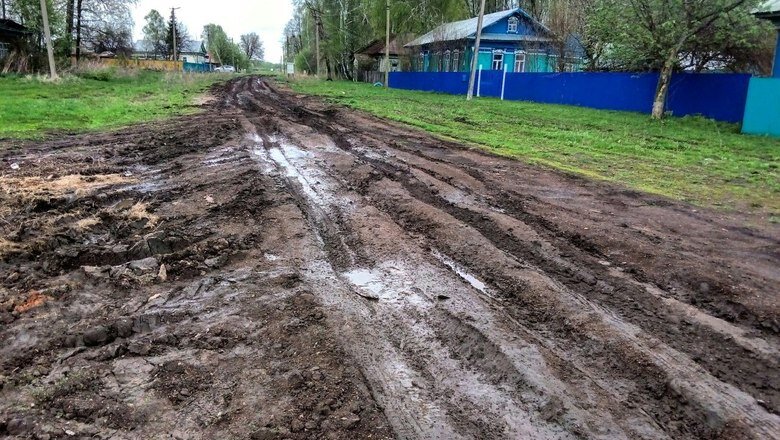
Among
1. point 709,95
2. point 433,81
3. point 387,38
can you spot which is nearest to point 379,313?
point 709,95

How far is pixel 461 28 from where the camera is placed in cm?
4244

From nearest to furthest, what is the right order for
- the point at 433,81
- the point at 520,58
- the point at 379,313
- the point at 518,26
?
the point at 379,313, the point at 433,81, the point at 518,26, the point at 520,58

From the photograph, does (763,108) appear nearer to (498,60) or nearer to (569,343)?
(569,343)

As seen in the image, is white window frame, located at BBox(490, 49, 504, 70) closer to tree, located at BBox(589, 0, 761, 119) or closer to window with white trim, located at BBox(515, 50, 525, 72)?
window with white trim, located at BBox(515, 50, 525, 72)

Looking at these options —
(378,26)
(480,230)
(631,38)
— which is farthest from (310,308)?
(378,26)

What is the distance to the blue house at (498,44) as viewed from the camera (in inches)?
1501

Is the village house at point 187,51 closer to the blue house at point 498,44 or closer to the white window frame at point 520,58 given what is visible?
the blue house at point 498,44

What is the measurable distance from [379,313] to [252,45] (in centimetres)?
16715

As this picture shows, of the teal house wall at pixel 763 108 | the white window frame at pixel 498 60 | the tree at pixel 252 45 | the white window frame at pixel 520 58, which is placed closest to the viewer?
the teal house wall at pixel 763 108

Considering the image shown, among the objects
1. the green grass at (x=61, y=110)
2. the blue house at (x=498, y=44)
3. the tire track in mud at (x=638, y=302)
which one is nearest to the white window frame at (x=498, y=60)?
the blue house at (x=498, y=44)

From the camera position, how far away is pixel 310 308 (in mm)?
4074

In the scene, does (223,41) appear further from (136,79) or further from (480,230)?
(480,230)

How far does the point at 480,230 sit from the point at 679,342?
263cm

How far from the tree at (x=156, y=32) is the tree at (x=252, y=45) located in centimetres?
5450
